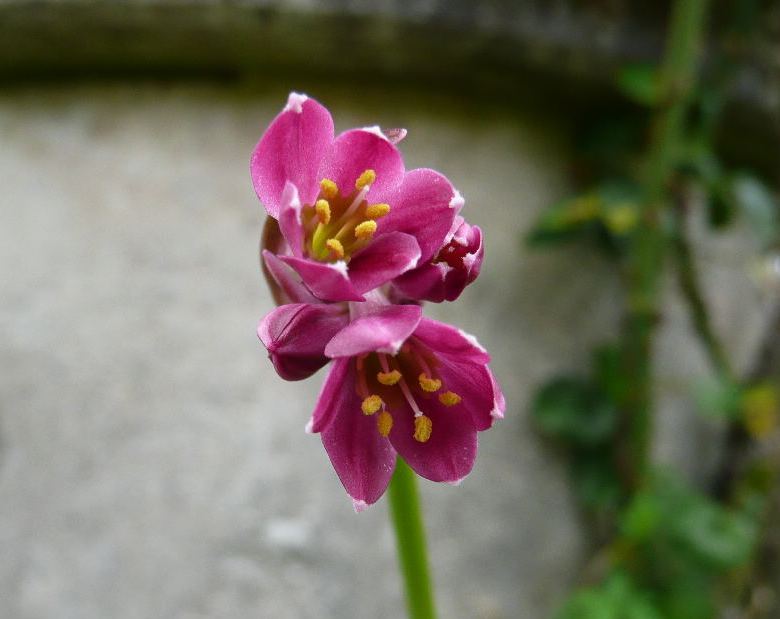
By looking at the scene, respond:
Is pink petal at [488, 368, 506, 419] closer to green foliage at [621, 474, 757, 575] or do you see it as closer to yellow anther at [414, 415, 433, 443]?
yellow anther at [414, 415, 433, 443]

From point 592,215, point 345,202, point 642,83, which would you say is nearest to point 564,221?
point 592,215

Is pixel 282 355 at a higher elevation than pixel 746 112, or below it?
below

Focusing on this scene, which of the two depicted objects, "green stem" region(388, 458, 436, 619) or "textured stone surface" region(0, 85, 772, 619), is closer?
"green stem" region(388, 458, 436, 619)

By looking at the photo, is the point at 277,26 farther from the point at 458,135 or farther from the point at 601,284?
the point at 601,284

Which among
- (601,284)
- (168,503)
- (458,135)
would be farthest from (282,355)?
(601,284)

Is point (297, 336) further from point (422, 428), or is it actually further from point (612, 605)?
point (612, 605)

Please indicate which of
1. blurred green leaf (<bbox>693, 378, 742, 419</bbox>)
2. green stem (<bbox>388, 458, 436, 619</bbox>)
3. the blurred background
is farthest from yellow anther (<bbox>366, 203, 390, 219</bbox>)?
blurred green leaf (<bbox>693, 378, 742, 419</bbox>)

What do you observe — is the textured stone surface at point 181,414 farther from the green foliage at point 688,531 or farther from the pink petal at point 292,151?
the pink petal at point 292,151
